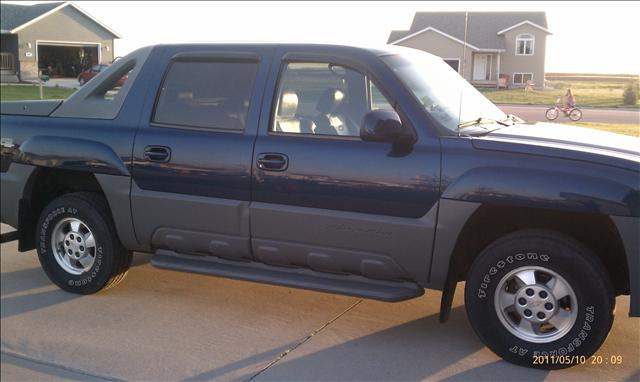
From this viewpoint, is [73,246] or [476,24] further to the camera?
[476,24]

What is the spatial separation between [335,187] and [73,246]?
239cm

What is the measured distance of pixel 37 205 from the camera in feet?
18.6

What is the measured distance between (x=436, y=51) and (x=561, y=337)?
105 inches

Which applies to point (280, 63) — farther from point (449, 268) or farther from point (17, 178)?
point (17, 178)

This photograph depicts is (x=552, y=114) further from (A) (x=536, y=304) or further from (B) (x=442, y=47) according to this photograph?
(A) (x=536, y=304)

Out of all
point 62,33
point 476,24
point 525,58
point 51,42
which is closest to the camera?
point 476,24

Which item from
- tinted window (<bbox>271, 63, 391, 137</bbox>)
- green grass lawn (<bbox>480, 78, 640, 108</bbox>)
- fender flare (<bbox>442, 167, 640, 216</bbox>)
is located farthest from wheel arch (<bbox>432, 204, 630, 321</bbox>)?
green grass lawn (<bbox>480, 78, 640, 108</bbox>)

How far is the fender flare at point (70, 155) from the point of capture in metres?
5.04

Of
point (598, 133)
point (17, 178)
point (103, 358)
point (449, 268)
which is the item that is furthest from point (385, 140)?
point (17, 178)

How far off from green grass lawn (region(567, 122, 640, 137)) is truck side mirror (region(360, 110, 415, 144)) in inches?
80.5

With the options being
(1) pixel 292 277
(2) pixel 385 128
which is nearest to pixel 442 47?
(2) pixel 385 128

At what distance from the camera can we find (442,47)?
5.63 m

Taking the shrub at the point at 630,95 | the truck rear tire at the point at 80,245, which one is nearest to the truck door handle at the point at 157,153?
the truck rear tire at the point at 80,245

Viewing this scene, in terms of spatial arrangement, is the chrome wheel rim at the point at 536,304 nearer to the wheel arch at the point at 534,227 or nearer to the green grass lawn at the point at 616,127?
the wheel arch at the point at 534,227
